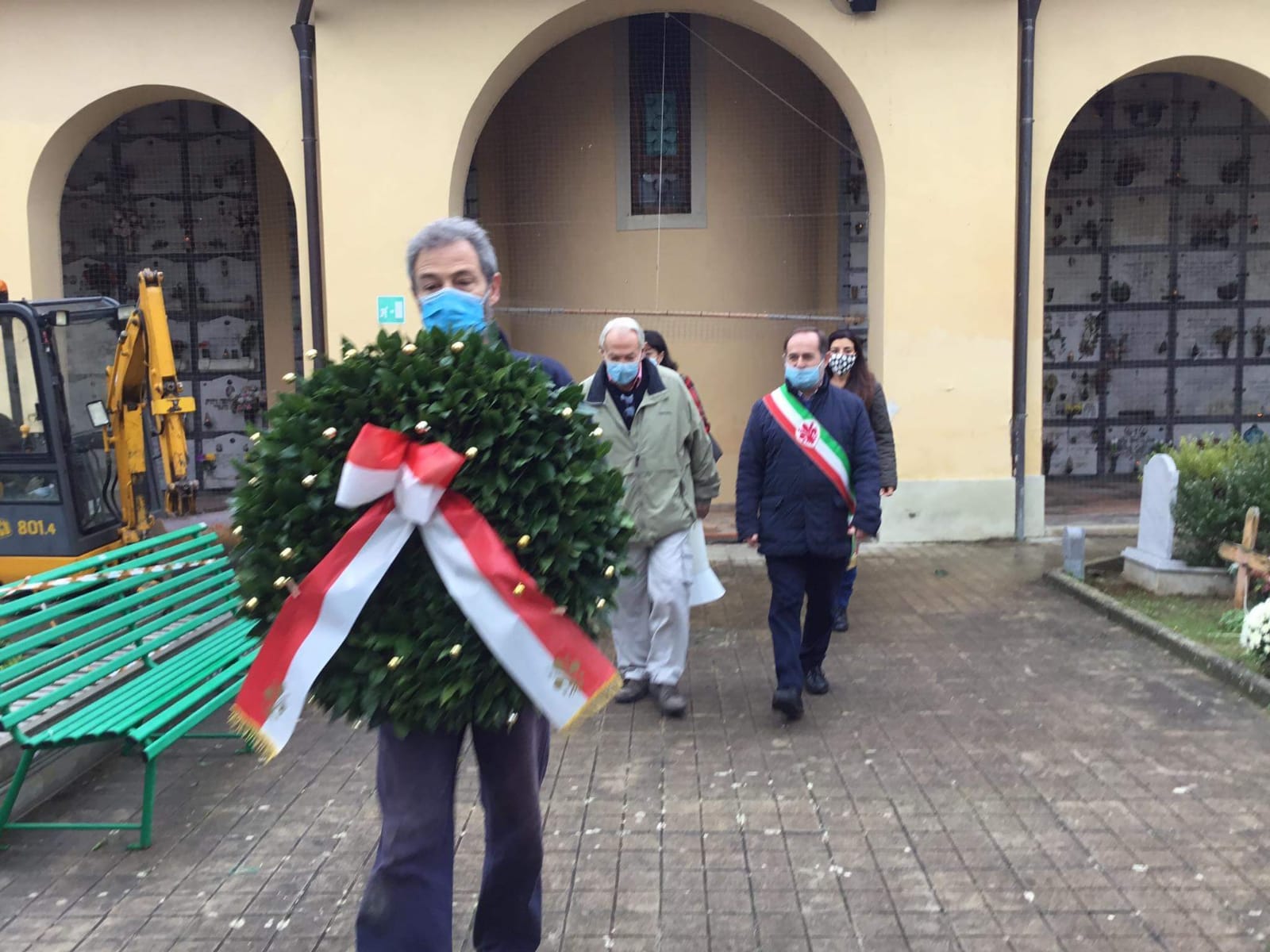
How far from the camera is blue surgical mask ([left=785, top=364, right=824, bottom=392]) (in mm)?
5379

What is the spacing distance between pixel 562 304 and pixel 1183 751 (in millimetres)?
8296

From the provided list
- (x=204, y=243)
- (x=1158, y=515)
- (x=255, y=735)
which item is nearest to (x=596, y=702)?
(x=255, y=735)

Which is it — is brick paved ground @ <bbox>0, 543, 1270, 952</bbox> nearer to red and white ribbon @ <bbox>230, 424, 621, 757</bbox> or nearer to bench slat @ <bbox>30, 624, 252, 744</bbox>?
bench slat @ <bbox>30, 624, 252, 744</bbox>

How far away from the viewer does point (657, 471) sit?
5488 mm

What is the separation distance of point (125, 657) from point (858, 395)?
4360 millimetres

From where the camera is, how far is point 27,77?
395 inches

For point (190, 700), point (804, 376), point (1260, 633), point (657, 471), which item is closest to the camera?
point (190, 700)

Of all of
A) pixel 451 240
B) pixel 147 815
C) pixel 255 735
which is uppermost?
pixel 451 240

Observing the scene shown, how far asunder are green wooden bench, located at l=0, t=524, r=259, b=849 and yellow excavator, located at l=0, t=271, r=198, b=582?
8.03 ft

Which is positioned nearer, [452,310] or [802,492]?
[452,310]

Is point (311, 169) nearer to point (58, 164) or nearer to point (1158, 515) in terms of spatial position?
point (58, 164)

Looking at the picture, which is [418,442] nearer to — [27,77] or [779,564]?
[779,564]

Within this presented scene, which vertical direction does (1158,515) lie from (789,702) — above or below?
above

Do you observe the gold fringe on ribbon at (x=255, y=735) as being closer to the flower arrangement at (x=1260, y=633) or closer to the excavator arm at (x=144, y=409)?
the flower arrangement at (x=1260, y=633)
